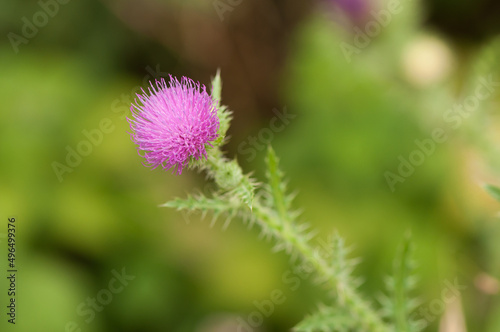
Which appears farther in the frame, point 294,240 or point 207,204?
point 294,240

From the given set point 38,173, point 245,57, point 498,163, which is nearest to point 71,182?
point 38,173

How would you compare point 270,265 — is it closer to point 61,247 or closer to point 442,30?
point 61,247
